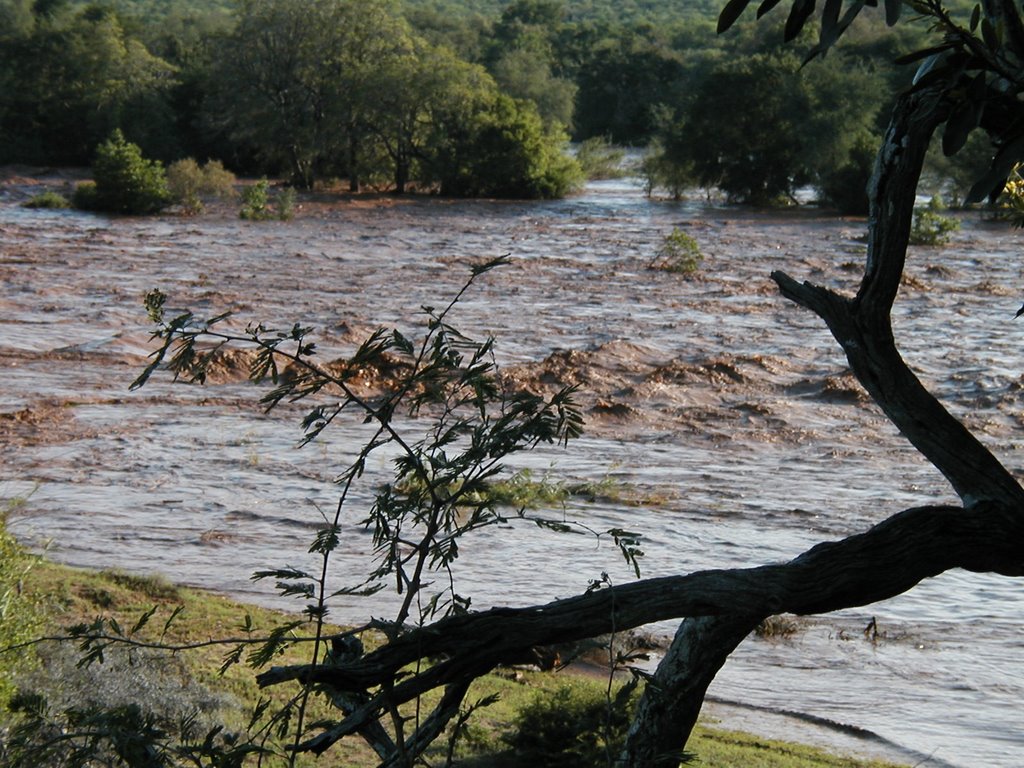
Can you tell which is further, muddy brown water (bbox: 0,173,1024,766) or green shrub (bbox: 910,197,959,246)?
green shrub (bbox: 910,197,959,246)

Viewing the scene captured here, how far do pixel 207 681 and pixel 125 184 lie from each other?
2764cm

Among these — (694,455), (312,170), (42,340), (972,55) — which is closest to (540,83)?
(312,170)

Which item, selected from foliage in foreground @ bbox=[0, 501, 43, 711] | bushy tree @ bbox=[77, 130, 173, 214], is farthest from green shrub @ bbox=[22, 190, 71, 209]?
foliage in foreground @ bbox=[0, 501, 43, 711]

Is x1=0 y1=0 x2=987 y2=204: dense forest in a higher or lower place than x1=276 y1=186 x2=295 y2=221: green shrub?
higher

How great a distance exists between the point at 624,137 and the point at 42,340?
38993mm

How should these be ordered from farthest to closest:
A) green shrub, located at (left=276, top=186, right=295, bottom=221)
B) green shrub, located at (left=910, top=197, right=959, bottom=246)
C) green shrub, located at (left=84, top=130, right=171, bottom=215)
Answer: green shrub, located at (left=84, top=130, right=171, bottom=215), green shrub, located at (left=276, top=186, right=295, bottom=221), green shrub, located at (left=910, top=197, right=959, bottom=246)

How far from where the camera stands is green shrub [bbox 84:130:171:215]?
32156 millimetres

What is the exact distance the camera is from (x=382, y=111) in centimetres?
3716

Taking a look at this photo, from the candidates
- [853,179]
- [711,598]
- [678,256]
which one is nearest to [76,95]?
[853,179]

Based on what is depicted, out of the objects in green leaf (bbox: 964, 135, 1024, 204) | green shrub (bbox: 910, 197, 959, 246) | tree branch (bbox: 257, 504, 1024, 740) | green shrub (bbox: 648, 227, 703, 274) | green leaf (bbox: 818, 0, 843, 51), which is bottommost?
green shrub (bbox: 648, 227, 703, 274)

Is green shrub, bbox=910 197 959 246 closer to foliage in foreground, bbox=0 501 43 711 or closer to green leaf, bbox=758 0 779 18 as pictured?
foliage in foreground, bbox=0 501 43 711

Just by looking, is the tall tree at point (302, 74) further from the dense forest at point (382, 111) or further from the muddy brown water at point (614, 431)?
the muddy brown water at point (614, 431)

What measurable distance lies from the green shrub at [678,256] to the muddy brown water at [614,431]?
407mm

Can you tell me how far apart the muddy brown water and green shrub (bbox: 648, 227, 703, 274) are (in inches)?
16.0
